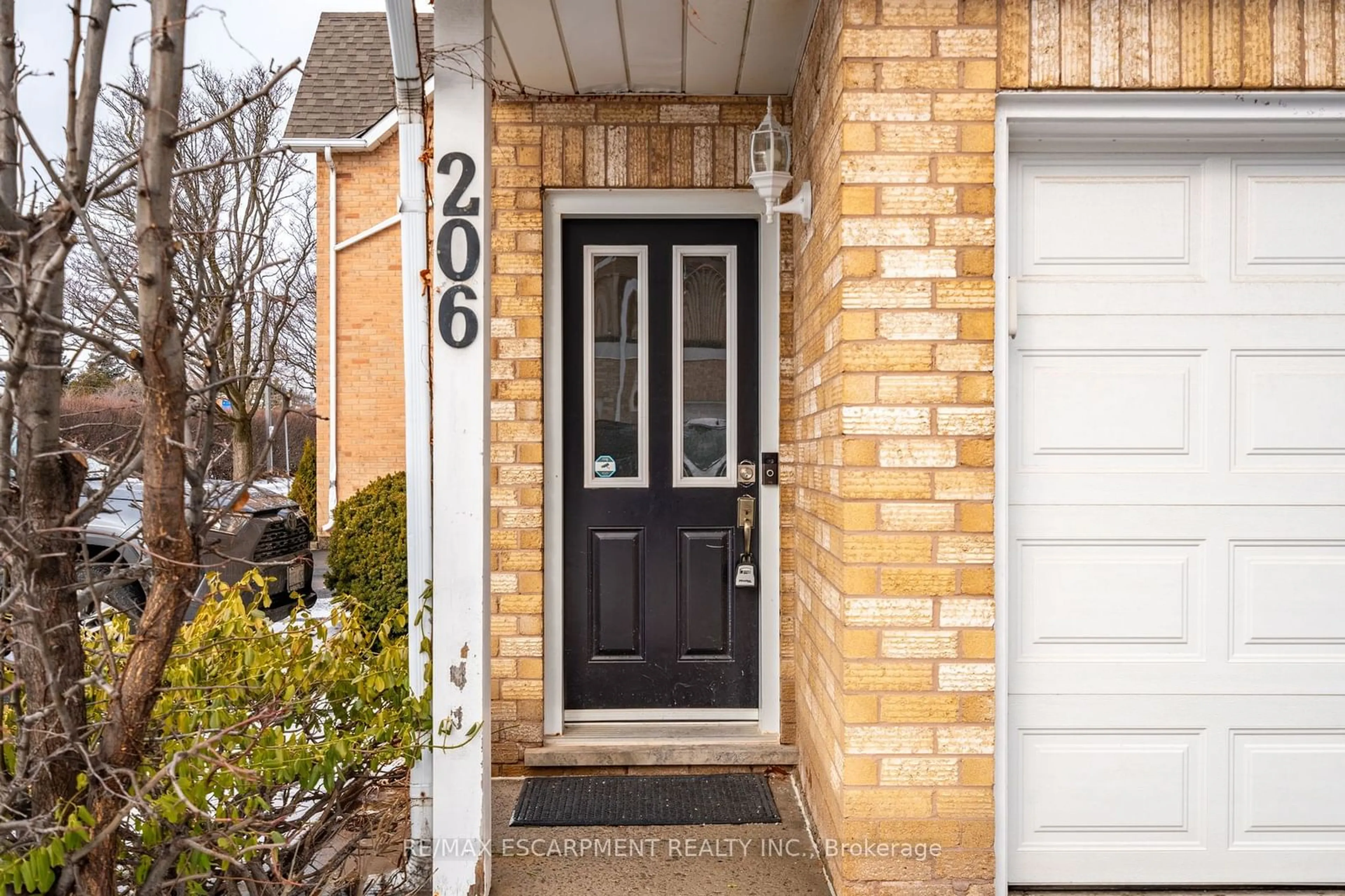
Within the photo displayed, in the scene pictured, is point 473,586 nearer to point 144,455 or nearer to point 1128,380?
point 144,455

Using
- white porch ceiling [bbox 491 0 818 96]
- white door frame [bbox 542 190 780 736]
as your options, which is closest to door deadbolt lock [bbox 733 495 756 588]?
white door frame [bbox 542 190 780 736]

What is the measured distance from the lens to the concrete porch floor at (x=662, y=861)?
2719 mm

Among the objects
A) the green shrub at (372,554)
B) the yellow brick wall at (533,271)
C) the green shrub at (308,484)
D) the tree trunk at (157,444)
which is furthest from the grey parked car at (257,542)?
the green shrub at (308,484)

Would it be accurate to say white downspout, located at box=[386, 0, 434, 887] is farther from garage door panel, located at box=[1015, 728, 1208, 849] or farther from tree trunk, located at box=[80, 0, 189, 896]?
garage door panel, located at box=[1015, 728, 1208, 849]

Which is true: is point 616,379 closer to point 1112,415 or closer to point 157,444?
point 1112,415

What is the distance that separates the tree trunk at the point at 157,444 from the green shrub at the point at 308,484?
1040 cm

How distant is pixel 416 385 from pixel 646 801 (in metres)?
1.77

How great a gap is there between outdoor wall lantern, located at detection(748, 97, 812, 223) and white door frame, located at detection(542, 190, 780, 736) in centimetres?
37

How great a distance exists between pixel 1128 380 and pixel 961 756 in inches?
46.3

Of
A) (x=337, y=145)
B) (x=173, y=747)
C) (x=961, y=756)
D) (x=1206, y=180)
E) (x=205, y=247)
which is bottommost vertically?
(x=961, y=756)

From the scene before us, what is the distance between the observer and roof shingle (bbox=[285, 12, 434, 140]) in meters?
10.6

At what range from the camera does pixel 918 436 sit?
7.95ft

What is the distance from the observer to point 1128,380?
2.58 meters

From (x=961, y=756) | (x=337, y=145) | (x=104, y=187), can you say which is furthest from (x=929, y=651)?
(x=337, y=145)
